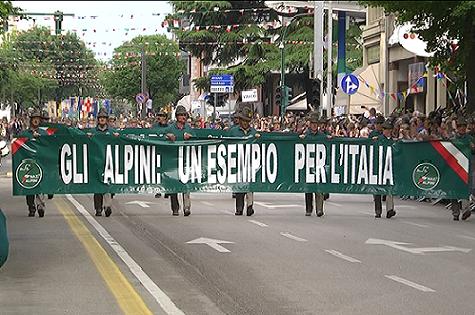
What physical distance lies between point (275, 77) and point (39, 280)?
6247 cm

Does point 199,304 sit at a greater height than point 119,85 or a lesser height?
lesser

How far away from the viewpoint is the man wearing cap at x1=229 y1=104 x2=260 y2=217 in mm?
20547

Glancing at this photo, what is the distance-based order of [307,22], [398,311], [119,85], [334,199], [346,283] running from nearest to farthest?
[398,311] < [346,283] < [334,199] < [307,22] < [119,85]

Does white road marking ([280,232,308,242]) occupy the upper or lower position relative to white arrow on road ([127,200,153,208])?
lower

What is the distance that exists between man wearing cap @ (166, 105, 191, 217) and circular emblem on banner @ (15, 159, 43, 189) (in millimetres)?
2565

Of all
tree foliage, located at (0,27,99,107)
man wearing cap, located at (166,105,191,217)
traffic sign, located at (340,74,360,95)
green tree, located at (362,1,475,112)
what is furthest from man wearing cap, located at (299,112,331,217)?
tree foliage, located at (0,27,99,107)

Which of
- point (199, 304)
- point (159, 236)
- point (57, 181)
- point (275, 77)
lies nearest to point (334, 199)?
point (57, 181)

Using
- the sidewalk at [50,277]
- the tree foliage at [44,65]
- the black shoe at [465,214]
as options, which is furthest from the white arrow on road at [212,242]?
the tree foliage at [44,65]

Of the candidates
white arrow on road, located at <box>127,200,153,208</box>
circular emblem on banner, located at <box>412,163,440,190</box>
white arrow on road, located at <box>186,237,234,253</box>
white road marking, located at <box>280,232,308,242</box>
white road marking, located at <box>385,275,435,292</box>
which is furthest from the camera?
white arrow on road, located at <box>127,200,153,208</box>

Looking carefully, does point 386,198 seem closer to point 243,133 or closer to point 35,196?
point 243,133

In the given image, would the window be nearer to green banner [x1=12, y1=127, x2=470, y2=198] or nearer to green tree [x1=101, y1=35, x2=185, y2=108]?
green banner [x1=12, y1=127, x2=470, y2=198]

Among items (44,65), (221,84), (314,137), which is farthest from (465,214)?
(44,65)

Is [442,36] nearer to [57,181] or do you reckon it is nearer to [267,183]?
[267,183]

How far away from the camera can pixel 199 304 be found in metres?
10.4
